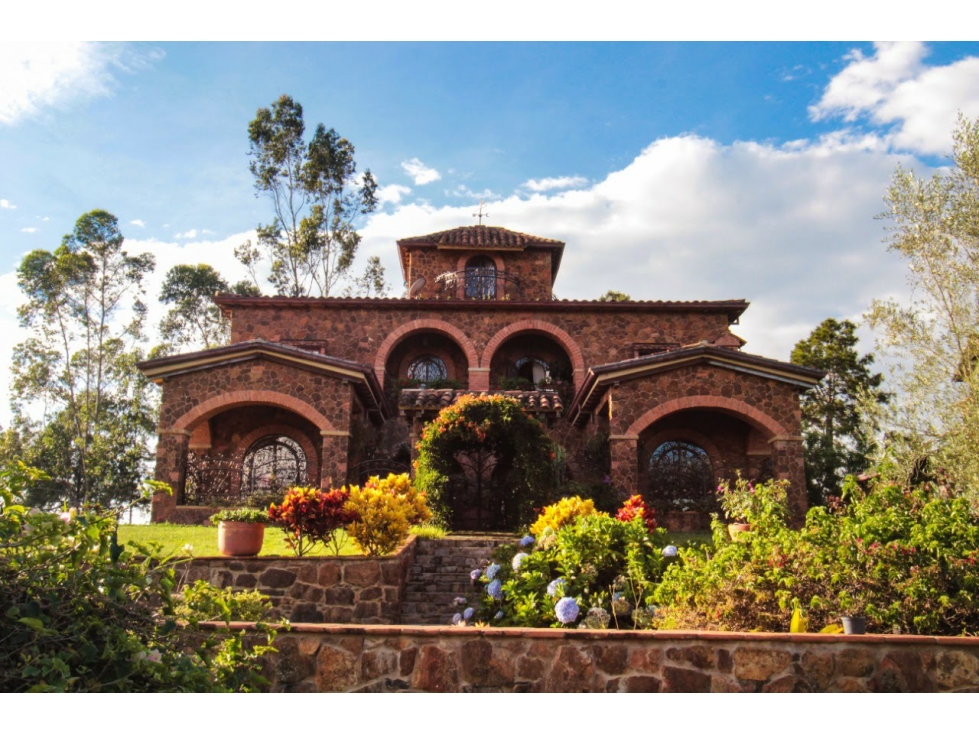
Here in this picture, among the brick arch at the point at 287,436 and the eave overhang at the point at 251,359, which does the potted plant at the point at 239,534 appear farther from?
the brick arch at the point at 287,436

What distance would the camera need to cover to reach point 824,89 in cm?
836

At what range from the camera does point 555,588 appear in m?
7.60

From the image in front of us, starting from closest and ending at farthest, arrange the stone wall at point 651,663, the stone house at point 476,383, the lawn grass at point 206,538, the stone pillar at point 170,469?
the stone wall at point 651,663 → the lawn grass at point 206,538 → the stone pillar at point 170,469 → the stone house at point 476,383

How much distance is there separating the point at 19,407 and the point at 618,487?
95.2 ft

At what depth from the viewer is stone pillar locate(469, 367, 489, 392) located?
2084 centimetres

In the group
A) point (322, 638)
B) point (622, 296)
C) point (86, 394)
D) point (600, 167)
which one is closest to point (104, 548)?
point (322, 638)

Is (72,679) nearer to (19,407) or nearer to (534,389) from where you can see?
(534,389)

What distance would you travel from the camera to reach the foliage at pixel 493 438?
13.9 metres

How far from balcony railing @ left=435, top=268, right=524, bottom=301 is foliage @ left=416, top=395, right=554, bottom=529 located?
33.0 ft

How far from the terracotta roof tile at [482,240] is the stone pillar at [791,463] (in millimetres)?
10973

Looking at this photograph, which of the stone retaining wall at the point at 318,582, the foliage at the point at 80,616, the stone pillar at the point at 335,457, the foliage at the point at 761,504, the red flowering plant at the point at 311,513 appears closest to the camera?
the foliage at the point at 80,616

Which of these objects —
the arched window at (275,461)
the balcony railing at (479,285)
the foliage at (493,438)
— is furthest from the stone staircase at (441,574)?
the balcony railing at (479,285)

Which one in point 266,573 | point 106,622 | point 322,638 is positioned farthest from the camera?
point 266,573

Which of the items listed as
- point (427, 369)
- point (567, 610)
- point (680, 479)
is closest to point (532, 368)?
point (427, 369)
